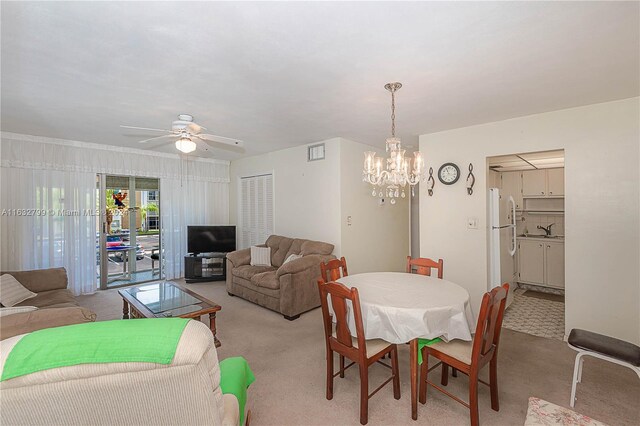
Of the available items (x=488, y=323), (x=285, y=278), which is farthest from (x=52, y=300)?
(x=488, y=323)

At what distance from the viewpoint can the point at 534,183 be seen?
202 inches

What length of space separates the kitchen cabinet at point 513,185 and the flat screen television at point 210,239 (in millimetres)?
5248

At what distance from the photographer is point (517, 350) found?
2.92 meters

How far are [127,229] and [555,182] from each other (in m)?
7.63

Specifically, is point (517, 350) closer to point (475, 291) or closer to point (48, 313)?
point (475, 291)

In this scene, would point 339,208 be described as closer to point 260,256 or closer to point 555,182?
point 260,256

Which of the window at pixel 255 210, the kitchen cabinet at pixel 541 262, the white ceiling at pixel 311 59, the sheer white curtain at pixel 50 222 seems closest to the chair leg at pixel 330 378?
the white ceiling at pixel 311 59

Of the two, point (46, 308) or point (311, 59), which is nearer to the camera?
point (311, 59)

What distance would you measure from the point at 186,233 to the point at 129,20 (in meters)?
4.78

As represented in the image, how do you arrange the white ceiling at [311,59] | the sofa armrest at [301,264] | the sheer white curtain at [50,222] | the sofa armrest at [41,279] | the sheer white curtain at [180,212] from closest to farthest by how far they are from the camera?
1. the white ceiling at [311,59]
2. the sofa armrest at [41,279]
3. the sofa armrest at [301,264]
4. the sheer white curtain at [50,222]
5. the sheer white curtain at [180,212]

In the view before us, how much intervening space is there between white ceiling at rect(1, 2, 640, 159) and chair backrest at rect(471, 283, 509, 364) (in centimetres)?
161

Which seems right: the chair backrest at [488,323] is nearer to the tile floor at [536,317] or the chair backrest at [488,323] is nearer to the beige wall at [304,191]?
the tile floor at [536,317]

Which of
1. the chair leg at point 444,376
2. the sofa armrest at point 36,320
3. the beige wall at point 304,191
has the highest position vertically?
the beige wall at point 304,191

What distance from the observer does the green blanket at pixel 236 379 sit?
4.70ft
